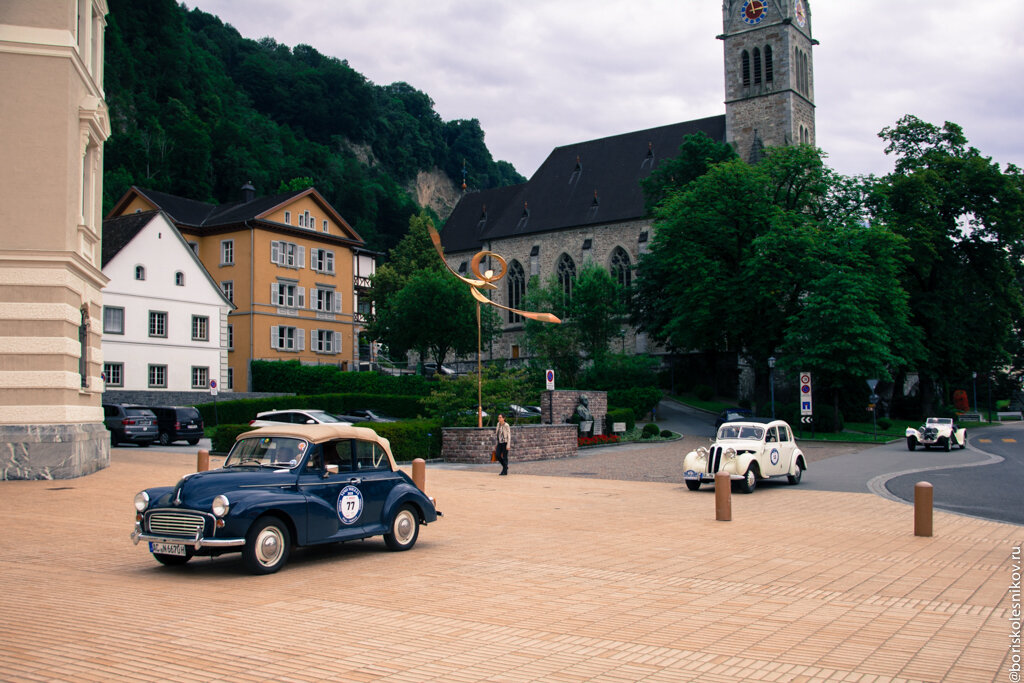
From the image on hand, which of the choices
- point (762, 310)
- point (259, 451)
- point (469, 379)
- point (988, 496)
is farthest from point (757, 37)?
point (259, 451)

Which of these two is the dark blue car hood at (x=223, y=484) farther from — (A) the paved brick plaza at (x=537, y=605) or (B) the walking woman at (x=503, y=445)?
(B) the walking woman at (x=503, y=445)

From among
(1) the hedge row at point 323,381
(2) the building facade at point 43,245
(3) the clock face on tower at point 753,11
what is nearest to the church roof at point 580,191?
(3) the clock face on tower at point 753,11

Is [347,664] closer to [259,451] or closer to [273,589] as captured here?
[273,589]

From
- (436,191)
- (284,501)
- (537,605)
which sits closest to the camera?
(537,605)

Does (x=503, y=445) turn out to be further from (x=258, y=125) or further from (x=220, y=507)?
(x=258, y=125)

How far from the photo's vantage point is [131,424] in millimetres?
32594

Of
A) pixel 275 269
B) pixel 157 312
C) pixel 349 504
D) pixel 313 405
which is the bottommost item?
pixel 349 504

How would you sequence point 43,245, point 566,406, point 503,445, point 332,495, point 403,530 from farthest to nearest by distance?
point 566,406, point 503,445, point 43,245, point 403,530, point 332,495

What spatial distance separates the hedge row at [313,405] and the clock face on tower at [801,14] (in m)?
46.9

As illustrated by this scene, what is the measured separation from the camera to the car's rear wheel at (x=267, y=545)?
9.40m

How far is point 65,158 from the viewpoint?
69.1 feet

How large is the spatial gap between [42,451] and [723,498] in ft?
50.0

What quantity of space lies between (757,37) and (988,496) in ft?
186

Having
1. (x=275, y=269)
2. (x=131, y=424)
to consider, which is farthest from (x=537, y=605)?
(x=275, y=269)
